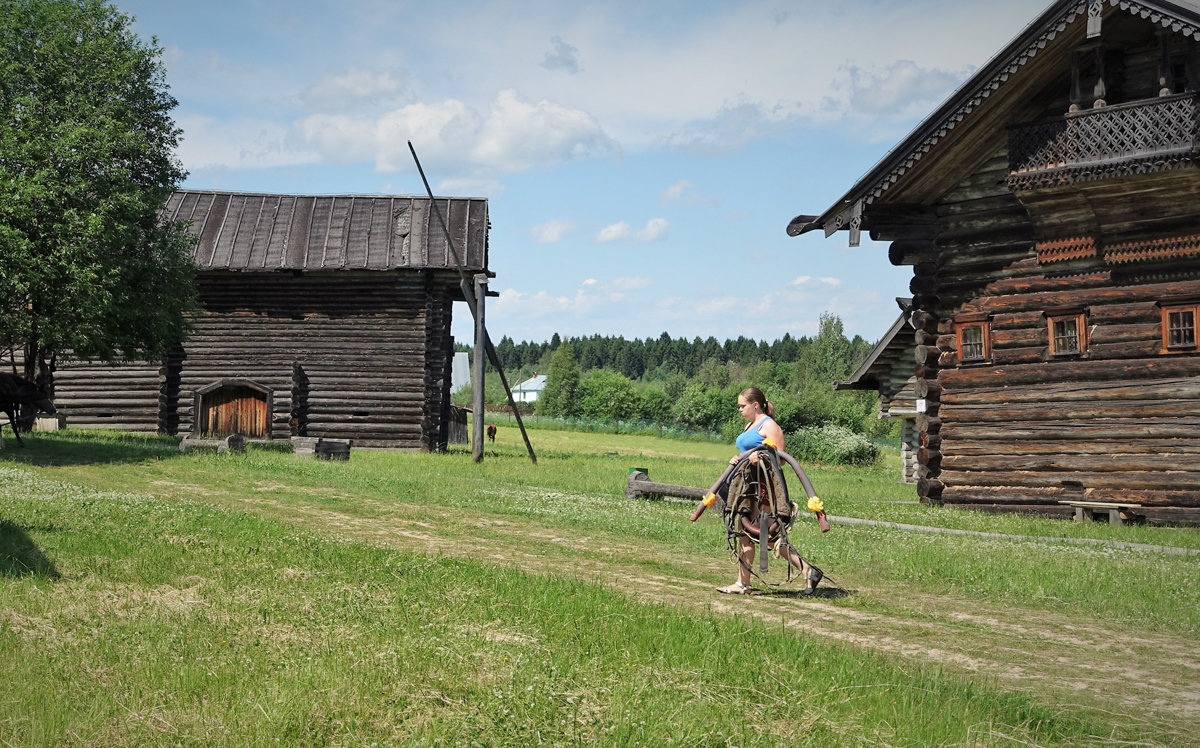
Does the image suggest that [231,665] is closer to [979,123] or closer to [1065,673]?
[1065,673]

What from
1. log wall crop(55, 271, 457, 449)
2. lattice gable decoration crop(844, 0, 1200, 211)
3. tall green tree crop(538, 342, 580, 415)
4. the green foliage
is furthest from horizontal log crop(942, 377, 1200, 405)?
tall green tree crop(538, 342, 580, 415)

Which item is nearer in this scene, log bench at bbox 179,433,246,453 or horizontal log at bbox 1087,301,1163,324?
horizontal log at bbox 1087,301,1163,324

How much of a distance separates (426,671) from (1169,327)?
1621cm

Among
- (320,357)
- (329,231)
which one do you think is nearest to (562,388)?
(329,231)

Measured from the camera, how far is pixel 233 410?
3456cm

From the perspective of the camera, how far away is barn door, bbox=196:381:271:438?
34281 mm

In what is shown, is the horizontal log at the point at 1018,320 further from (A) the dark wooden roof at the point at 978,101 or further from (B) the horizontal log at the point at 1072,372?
(A) the dark wooden roof at the point at 978,101

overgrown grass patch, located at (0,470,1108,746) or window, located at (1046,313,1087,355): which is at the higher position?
window, located at (1046,313,1087,355)

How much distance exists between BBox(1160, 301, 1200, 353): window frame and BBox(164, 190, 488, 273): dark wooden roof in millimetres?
20987

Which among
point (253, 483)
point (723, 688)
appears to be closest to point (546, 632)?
point (723, 688)

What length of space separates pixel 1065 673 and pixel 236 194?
116 feet

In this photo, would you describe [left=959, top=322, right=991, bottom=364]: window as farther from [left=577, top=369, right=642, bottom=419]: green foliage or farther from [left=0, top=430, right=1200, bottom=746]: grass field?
[left=577, top=369, right=642, bottom=419]: green foliage

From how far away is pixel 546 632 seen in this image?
285 inches

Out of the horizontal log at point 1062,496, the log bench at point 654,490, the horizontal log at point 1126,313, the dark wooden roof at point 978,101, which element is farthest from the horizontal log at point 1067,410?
the log bench at point 654,490
